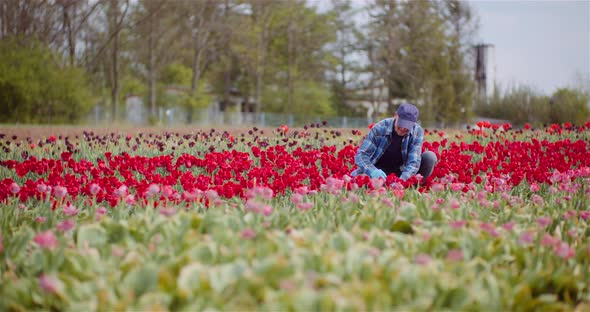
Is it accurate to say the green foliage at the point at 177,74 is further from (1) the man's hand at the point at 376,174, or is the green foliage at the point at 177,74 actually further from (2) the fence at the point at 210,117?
(1) the man's hand at the point at 376,174

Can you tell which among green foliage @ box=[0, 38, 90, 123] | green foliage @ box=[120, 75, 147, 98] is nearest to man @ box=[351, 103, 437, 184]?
green foliage @ box=[0, 38, 90, 123]

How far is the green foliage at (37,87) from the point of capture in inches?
720

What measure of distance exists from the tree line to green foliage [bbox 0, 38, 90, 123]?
0.04 metres

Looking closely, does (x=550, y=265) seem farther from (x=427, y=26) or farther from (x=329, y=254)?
(x=427, y=26)

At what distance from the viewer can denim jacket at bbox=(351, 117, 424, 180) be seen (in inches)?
196

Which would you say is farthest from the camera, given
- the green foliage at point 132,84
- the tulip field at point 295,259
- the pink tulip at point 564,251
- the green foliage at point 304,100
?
the green foliage at point 304,100

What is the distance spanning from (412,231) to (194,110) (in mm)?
28325

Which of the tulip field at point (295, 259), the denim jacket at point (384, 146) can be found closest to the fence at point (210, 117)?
the denim jacket at point (384, 146)

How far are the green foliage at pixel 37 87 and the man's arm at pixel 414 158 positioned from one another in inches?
664

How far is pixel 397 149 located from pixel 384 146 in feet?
0.79

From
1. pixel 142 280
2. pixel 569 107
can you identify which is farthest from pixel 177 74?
pixel 142 280

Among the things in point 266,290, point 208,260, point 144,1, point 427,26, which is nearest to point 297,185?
point 208,260

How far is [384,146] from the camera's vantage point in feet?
17.1

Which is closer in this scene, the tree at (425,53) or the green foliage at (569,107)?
the green foliage at (569,107)
